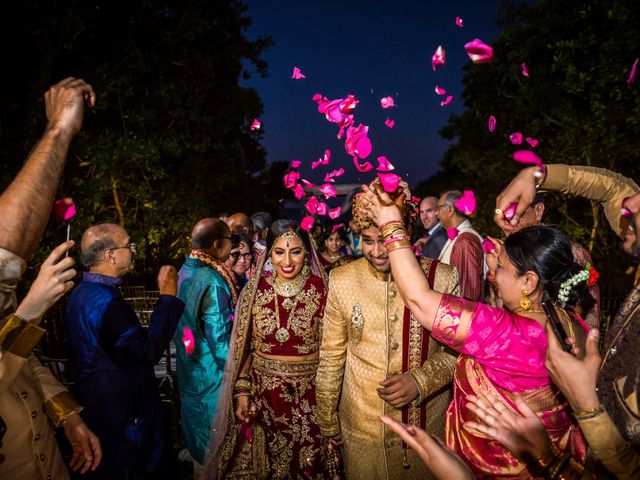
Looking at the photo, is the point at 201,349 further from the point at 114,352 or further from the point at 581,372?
the point at 581,372

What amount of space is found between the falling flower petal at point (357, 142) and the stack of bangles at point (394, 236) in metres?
1.68

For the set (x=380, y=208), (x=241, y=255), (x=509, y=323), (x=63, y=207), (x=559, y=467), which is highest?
(x=241, y=255)

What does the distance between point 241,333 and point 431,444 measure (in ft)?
7.54

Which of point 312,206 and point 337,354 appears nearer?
point 337,354

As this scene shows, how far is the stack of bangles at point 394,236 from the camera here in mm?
1887

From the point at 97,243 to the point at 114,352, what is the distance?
2.60 feet

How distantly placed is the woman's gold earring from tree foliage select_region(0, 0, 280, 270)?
657 cm

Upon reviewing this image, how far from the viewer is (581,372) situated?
4.60 ft

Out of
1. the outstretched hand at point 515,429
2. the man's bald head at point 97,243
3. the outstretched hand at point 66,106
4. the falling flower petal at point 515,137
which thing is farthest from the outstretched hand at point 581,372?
the falling flower petal at point 515,137

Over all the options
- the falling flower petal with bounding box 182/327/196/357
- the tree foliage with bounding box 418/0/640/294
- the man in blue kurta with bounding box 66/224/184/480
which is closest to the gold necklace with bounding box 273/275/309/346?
the man in blue kurta with bounding box 66/224/184/480

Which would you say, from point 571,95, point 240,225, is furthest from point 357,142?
point 571,95

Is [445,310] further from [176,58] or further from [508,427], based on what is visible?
[176,58]

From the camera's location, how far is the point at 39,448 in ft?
6.65

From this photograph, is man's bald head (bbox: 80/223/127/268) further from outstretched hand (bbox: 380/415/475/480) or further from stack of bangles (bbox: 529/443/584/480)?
stack of bangles (bbox: 529/443/584/480)
